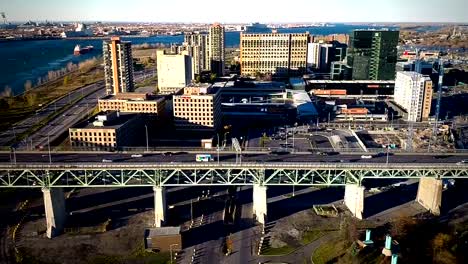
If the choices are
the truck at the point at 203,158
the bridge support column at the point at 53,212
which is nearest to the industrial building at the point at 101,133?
the bridge support column at the point at 53,212

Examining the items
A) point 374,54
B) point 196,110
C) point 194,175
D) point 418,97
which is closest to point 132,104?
point 196,110

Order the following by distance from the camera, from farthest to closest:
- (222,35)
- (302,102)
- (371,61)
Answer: (222,35) → (371,61) → (302,102)

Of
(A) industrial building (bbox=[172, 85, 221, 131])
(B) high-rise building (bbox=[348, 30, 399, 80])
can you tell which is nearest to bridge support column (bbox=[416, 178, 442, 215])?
(A) industrial building (bbox=[172, 85, 221, 131])

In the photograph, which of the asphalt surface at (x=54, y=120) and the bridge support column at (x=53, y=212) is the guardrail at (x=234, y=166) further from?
the asphalt surface at (x=54, y=120)

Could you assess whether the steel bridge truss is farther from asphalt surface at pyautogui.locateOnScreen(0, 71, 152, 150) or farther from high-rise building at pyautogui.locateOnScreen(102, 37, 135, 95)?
high-rise building at pyautogui.locateOnScreen(102, 37, 135, 95)

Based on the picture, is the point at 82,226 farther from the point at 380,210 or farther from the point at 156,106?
the point at 380,210

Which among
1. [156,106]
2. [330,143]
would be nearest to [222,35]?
[156,106]
